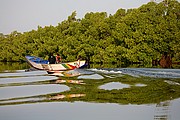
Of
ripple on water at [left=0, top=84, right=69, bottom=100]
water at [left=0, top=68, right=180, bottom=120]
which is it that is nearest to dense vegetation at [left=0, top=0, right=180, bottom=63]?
water at [left=0, top=68, right=180, bottom=120]

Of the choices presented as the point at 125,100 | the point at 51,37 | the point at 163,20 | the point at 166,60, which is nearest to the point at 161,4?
the point at 163,20

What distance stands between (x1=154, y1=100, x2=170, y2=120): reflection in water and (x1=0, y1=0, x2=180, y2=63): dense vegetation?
2956cm

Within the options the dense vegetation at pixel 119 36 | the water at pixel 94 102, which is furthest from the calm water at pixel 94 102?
the dense vegetation at pixel 119 36

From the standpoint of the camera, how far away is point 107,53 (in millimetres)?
46312

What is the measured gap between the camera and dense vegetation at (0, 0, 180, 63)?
4125cm

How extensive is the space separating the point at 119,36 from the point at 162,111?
35.1 m

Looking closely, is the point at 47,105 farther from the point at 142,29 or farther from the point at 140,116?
the point at 142,29

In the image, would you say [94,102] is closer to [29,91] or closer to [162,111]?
[162,111]

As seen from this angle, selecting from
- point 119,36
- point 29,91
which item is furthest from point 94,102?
point 119,36

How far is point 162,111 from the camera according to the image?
10.5 m

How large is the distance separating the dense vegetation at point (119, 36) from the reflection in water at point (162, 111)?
97.0 ft

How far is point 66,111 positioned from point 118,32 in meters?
35.5

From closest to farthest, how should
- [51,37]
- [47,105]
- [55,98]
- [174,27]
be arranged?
[47,105], [55,98], [174,27], [51,37]

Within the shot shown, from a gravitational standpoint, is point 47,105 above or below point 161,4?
below
